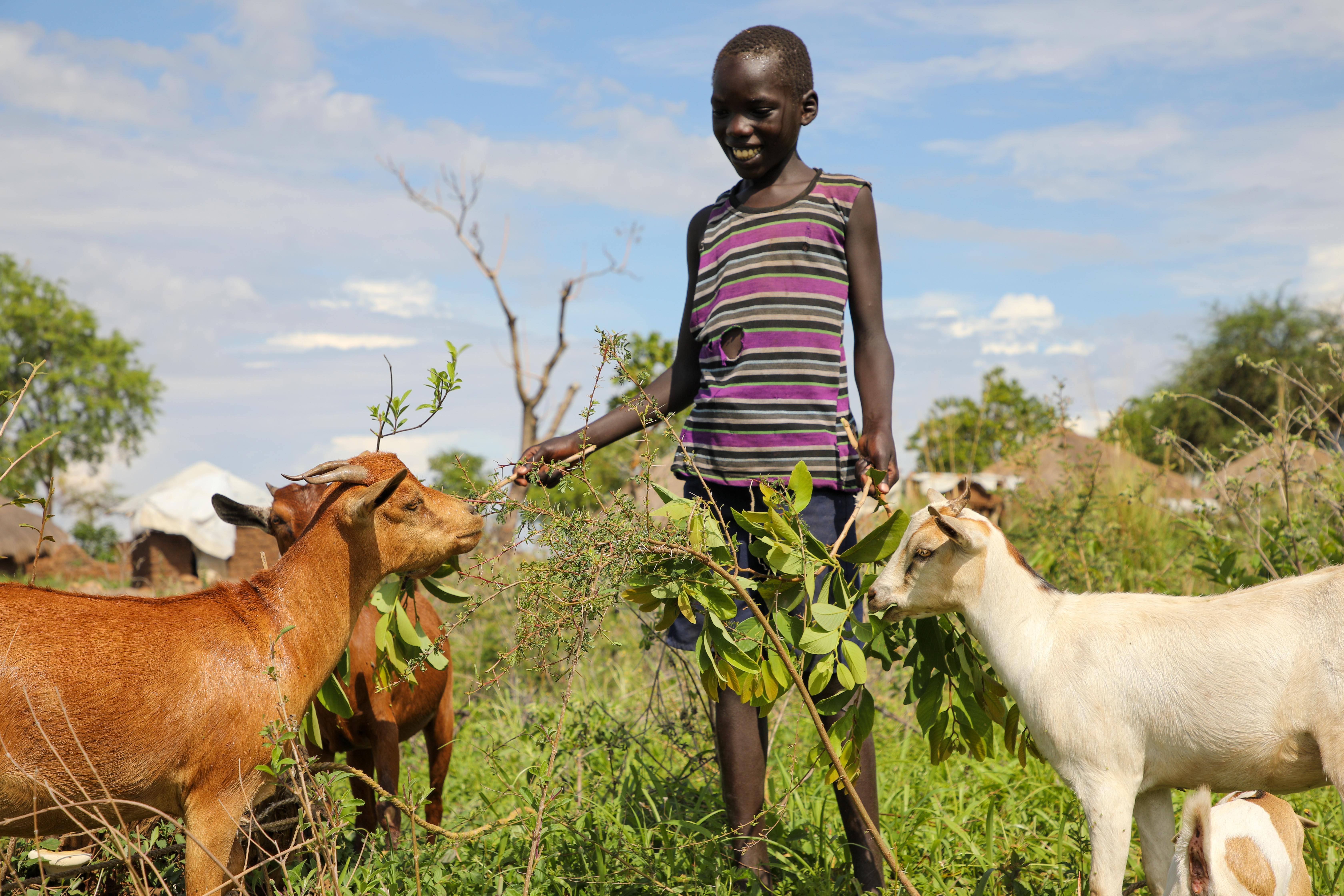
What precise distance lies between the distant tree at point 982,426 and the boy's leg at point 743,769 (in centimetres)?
905

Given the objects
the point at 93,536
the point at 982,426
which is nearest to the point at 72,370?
the point at 93,536

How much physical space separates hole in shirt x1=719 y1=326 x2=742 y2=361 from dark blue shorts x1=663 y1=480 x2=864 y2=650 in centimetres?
40

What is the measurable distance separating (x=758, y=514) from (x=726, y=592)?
25cm

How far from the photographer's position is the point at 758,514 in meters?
2.64

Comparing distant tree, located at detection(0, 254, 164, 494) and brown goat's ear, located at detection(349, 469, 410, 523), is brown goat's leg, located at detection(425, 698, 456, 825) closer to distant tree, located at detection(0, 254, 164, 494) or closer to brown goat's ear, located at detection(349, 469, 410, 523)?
brown goat's ear, located at detection(349, 469, 410, 523)

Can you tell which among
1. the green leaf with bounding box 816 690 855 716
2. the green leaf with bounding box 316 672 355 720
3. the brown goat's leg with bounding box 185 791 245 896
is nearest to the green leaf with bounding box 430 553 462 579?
the green leaf with bounding box 316 672 355 720

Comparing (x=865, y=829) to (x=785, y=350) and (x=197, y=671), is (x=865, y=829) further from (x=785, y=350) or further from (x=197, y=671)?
(x=197, y=671)

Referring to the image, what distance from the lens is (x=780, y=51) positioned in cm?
317

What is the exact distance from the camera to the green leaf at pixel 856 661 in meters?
2.65

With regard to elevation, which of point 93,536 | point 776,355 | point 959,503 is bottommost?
point 93,536

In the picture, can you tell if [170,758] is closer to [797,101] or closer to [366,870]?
[366,870]

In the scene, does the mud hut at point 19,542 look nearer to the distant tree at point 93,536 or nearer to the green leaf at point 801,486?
the distant tree at point 93,536

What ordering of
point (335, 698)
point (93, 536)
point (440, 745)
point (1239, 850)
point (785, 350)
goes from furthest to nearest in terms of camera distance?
point (93, 536) < point (440, 745) < point (335, 698) < point (785, 350) < point (1239, 850)

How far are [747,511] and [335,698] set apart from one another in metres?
1.51
